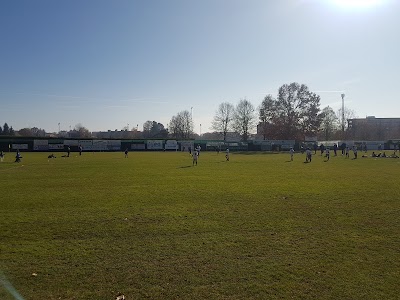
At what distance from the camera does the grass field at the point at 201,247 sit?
5449 millimetres

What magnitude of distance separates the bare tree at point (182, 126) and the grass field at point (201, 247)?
336 feet

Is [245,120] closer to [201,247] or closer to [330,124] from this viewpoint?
[330,124]

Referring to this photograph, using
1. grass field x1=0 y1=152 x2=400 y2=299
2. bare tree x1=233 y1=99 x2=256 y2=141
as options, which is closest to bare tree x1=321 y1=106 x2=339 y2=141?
bare tree x1=233 y1=99 x2=256 y2=141

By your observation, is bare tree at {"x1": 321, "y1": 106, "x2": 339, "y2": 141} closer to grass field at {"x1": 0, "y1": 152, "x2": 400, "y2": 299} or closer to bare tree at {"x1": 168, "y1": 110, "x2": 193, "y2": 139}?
bare tree at {"x1": 168, "y1": 110, "x2": 193, "y2": 139}

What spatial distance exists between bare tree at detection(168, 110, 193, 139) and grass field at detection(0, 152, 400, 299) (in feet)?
336

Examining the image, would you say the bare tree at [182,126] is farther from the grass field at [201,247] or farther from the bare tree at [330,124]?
the grass field at [201,247]

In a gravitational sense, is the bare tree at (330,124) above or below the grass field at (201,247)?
above

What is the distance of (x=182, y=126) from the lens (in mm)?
116625

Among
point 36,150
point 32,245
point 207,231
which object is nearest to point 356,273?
point 207,231

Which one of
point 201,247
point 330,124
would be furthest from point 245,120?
point 201,247

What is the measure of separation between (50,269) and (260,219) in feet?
19.2

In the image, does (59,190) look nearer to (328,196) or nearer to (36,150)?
(328,196)

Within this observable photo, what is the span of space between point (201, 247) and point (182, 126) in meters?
110

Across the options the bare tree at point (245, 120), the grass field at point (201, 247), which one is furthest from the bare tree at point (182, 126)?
the grass field at point (201, 247)
